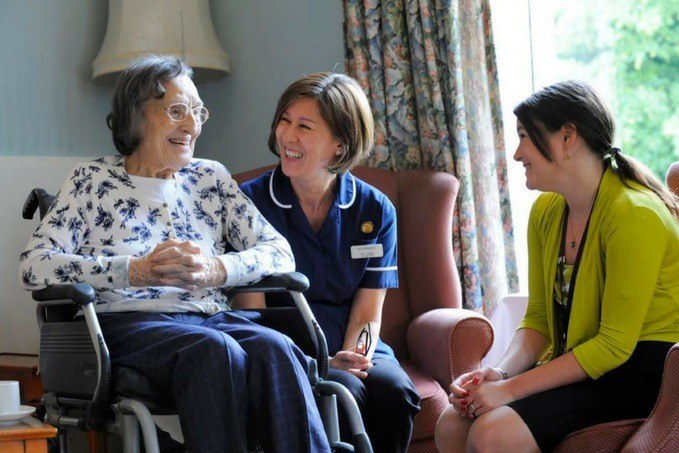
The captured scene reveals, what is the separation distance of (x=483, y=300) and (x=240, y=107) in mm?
1410

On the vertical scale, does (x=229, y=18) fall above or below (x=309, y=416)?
above

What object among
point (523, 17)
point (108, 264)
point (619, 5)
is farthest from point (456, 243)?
point (619, 5)

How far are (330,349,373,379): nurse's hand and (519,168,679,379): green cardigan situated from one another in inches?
21.3

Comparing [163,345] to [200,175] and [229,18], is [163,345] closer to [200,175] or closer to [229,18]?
[200,175]

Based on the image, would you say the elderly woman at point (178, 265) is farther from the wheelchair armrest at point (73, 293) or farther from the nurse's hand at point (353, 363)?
the nurse's hand at point (353, 363)

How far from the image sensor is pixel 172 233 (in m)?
2.33

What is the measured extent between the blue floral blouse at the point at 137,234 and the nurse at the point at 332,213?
0.57ft

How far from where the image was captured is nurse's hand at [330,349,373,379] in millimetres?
2334

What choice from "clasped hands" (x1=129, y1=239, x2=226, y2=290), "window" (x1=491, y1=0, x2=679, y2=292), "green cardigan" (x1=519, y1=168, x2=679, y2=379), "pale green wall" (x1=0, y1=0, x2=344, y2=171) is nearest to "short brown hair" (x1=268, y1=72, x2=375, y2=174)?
"clasped hands" (x1=129, y1=239, x2=226, y2=290)

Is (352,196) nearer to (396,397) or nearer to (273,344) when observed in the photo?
(396,397)

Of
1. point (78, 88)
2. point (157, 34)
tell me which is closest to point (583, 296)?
point (157, 34)

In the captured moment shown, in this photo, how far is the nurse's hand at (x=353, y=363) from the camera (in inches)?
91.9

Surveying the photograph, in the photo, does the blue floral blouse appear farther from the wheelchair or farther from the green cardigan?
the green cardigan

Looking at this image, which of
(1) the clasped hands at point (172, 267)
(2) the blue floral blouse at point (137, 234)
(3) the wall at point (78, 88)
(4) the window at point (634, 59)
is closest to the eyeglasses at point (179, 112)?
(2) the blue floral blouse at point (137, 234)
